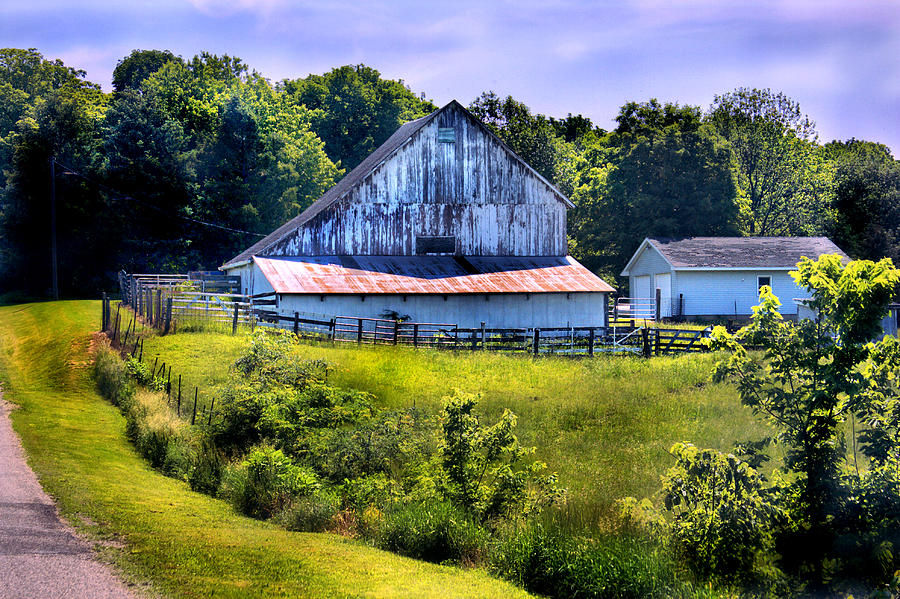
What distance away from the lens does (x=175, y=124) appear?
6562cm

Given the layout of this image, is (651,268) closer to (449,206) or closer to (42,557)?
(449,206)

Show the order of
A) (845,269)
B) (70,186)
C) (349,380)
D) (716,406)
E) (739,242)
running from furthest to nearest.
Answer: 1. (70,186)
2. (739,242)
3. (349,380)
4. (716,406)
5. (845,269)

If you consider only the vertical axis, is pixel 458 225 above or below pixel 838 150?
below

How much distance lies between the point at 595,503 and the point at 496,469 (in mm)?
2062

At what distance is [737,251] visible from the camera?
4888 cm

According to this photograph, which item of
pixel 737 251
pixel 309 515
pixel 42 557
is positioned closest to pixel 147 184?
pixel 737 251

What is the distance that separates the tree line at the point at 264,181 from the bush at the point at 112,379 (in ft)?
121

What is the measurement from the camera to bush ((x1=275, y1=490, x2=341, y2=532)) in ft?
48.9

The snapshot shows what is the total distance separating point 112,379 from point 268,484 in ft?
Answer: 41.1

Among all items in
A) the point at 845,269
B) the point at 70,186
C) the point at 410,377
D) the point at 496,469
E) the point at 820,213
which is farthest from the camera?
the point at 820,213

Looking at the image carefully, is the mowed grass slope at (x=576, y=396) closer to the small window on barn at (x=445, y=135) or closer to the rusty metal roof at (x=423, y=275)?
the rusty metal roof at (x=423, y=275)

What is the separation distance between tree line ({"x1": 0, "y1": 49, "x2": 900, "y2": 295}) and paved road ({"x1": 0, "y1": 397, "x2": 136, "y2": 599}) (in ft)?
172

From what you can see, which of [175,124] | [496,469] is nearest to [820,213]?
[175,124]

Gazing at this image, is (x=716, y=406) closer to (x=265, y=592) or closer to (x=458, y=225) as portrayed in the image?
(x=265, y=592)
